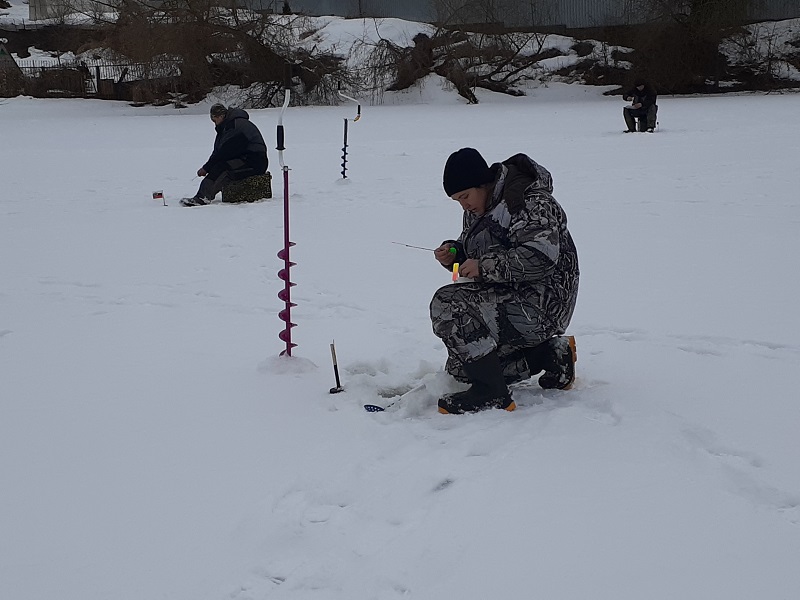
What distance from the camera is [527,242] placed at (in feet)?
11.0

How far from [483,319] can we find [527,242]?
388mm

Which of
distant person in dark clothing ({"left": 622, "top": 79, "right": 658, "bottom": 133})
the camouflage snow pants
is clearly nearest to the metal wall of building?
distant person in dark clothing ({"left": 622, "top": 79, "right": 658, "bottom": 133})

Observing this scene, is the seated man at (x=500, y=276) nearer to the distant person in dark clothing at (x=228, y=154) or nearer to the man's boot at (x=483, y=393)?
the man's boot at (x=483, y=393)

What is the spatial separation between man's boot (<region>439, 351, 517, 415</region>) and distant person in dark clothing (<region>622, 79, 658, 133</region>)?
12.7 m

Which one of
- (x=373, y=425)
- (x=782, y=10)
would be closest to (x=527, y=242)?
(x=373, y=425)

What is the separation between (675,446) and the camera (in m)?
3.15

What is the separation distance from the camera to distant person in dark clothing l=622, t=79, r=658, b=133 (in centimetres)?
1498

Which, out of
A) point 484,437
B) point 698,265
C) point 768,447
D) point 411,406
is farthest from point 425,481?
point 698,265

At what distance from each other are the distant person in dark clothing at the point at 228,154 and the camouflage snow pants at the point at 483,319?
643 centimetres

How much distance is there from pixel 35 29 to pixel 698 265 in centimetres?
4063

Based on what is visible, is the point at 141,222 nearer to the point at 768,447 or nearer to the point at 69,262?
the point at 69,262

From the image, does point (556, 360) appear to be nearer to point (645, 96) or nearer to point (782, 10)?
point (645, 96)

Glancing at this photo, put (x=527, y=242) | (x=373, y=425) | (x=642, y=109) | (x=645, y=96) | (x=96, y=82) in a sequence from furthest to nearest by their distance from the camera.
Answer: (x=96, y=82) → (x=642, y=109) → (x=645, y=96) → (x=373, y=425) → (x=527, y=242)

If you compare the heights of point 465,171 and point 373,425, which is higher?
point 465,171
